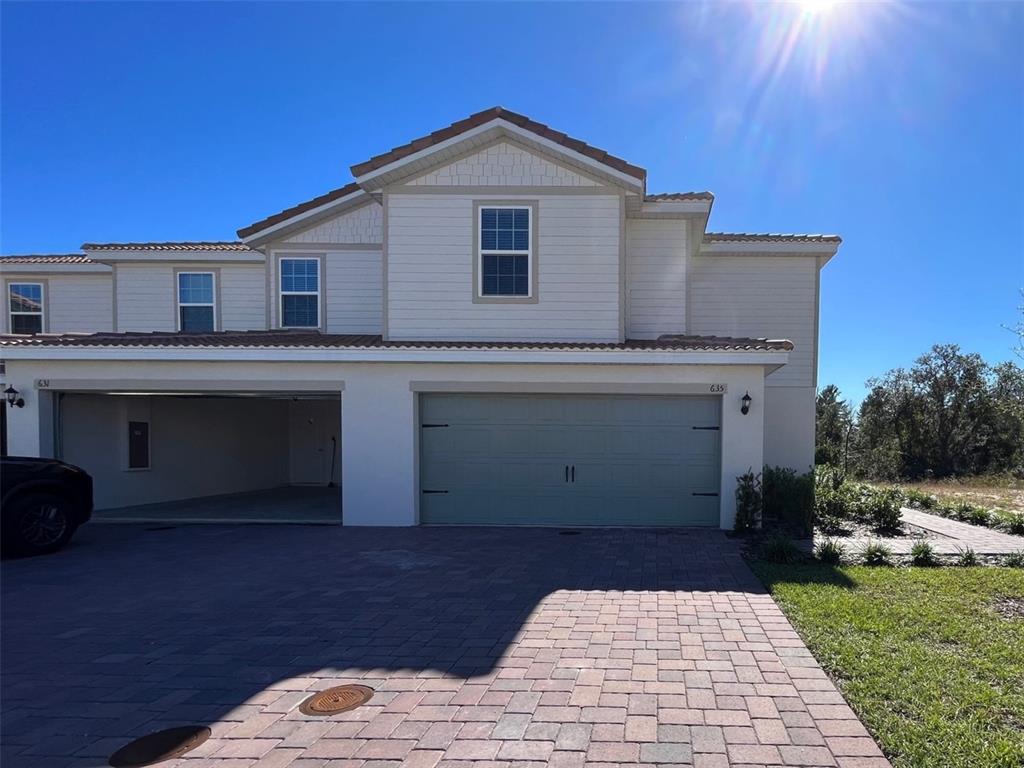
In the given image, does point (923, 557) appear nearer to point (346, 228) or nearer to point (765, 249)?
point (765, 249)

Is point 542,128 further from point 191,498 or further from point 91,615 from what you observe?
point 191,498

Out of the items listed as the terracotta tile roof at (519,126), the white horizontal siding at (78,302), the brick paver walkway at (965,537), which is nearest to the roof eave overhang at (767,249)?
the terracotta tile roof at (519,126)

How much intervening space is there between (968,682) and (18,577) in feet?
32.5

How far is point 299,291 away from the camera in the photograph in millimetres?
13617

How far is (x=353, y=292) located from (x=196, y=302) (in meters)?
4.29

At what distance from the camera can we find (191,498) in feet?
Answer: 48.2

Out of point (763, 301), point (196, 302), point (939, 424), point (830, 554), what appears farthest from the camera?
point (939, 424)

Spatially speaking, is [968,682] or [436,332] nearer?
[968,682]

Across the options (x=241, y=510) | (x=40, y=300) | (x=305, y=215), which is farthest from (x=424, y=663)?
(x=40, y=300)

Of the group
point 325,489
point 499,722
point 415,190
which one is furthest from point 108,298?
point 499,722

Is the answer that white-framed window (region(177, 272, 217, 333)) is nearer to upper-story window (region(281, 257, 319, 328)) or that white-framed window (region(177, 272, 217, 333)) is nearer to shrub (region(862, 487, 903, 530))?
upper-story window (region(281, 257, 319, 328))

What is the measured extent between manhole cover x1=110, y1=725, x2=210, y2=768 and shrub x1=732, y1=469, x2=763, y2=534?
8.38 m

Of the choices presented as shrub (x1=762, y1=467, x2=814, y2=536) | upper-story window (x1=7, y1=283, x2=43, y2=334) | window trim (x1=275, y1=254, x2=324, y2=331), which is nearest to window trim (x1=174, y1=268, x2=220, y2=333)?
window trim (x1=275, y1=254, x2=324, y2=331)

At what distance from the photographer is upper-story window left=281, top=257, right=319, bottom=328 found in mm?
13625
